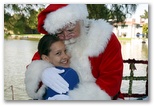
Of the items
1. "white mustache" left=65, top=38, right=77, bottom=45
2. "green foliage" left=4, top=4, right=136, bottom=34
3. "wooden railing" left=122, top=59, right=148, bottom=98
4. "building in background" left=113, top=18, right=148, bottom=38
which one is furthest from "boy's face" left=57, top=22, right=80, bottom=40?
"wooden railing" left=122, top=59, right=148, bottom=98

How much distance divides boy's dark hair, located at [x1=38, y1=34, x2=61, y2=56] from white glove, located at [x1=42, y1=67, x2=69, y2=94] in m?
0.11

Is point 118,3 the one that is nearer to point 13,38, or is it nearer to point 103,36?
point 103,36

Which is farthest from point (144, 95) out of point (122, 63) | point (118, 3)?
point (118, 3)

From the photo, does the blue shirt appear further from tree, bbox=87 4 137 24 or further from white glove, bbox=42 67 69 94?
tree, bbox=87 4 137 24

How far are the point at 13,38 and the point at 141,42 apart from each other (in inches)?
32.3

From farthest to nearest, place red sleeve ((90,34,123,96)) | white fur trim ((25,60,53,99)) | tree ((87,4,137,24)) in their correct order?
tree ((87,4,137,24))
white fur trim ((25,60,53,99))
red sleeve ((90,34,123,96))

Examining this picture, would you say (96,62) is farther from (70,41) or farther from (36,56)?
(36,56)

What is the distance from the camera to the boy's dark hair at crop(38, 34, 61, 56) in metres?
1.89

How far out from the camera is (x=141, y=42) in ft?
6.66

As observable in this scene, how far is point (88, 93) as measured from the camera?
192 cm

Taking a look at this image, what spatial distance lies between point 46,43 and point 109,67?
401mm

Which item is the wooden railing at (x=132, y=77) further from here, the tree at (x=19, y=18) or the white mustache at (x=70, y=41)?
the tree at (x=19, y=18)

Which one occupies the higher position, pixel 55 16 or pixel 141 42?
pixel 55 16

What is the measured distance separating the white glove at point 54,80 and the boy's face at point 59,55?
5 cm
